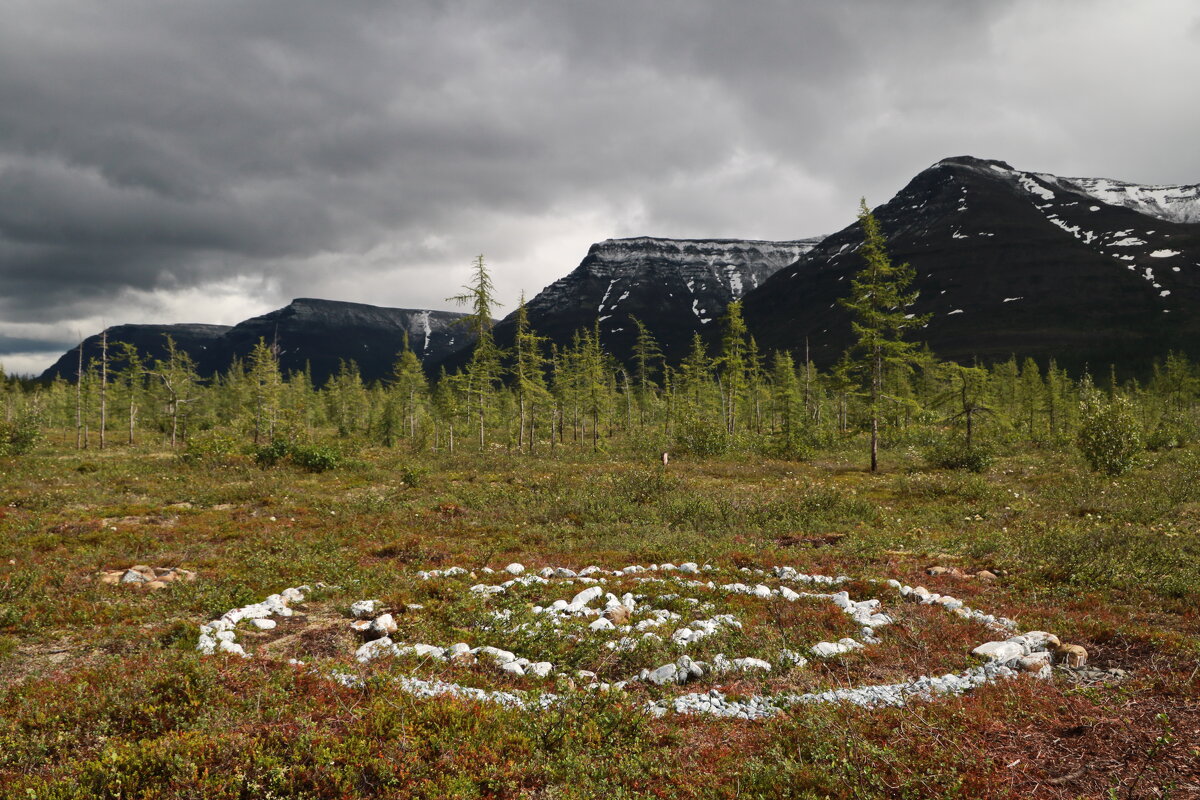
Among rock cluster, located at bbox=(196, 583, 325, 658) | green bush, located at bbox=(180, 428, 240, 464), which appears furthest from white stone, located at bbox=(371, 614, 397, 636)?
green bush, located at bbox=(180, 428, 240, 464)

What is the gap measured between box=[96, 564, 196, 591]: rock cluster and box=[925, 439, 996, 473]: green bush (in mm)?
30474

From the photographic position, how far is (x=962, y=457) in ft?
87.7

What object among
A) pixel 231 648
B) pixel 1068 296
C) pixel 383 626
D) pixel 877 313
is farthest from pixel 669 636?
pixel 1068 296

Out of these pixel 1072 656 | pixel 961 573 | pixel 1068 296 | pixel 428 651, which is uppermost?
pixel 1068 296

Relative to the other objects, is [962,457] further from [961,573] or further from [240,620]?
[240,620]

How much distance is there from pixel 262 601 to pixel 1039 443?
46.2 m

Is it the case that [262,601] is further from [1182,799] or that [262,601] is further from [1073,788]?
[1182,799]

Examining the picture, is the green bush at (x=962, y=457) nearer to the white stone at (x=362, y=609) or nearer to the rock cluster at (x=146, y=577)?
the white stone at (x=362, y=609)

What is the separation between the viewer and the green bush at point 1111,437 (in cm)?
2097

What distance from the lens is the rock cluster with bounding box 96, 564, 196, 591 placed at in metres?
10.1

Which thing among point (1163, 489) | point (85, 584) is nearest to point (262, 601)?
point (85, 584)

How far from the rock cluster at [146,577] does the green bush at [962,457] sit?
30474 mm

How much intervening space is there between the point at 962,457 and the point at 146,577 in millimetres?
31498

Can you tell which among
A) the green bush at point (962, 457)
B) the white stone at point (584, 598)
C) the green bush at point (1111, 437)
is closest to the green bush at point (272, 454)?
the white stone at point (584, 598)
